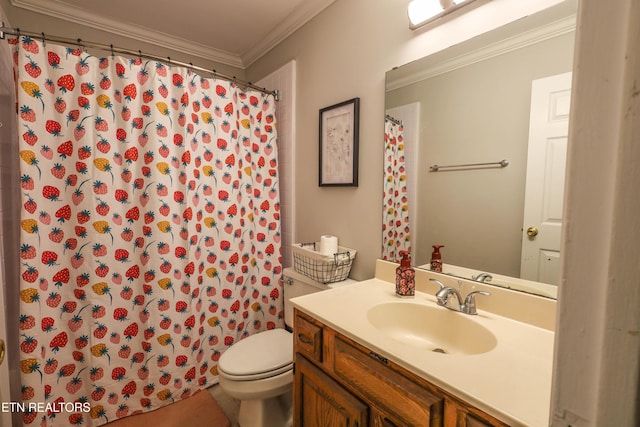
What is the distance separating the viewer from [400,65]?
4.46ft

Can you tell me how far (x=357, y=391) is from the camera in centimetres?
92

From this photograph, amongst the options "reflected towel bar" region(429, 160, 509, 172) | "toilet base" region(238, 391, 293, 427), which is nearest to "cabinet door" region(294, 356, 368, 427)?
"toilet base" region(238, 391, 293, 427)

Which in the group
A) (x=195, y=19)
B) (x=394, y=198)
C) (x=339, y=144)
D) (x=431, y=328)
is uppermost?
(x=195, y=19)

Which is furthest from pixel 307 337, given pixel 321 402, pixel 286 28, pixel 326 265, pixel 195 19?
pixel 195 19

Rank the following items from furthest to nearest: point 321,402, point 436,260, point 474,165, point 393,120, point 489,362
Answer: point 393,120 < point 436,260 < point 474,165 < point 321,402 < point 489,362

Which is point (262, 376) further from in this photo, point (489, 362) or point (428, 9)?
point (428, 9)

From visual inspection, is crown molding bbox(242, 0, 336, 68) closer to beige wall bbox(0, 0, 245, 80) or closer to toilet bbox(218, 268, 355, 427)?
beige wall bbox(0, 0, 245, 80)

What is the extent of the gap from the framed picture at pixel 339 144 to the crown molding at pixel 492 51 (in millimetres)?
275

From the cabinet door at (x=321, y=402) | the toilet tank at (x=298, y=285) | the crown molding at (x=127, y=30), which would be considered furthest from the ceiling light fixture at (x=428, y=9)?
the crown molding at (x=127, y=30)

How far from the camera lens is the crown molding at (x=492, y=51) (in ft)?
3.04

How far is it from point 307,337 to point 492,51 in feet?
4.19

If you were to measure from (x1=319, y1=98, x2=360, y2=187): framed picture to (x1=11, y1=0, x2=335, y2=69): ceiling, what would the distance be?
2.16 feet

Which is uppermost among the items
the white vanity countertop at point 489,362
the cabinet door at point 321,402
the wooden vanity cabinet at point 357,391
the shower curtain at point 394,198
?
the shower curtain at point 394,198

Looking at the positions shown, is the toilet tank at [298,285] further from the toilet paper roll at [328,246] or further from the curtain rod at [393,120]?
the curtain rod at [393,120]
